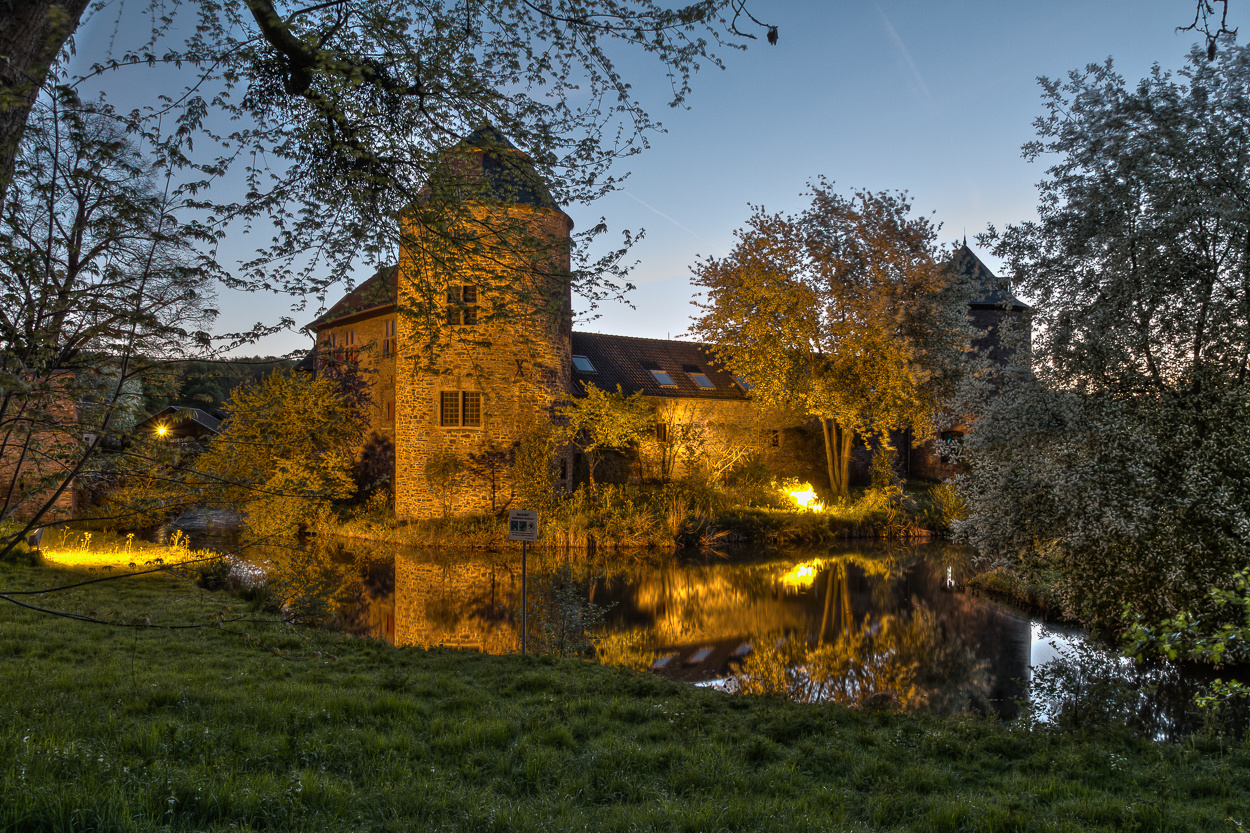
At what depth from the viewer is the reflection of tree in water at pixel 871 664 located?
6.77 metres

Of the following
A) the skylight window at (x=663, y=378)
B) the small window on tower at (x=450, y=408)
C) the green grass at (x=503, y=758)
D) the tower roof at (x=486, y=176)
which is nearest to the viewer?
the green grass at (x=503, y=758)

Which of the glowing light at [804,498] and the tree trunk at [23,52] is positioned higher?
the tree trunk at [23,52]

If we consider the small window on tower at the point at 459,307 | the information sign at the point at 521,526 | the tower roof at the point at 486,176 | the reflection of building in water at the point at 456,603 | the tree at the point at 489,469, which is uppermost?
the tower roof at the point at 486,176

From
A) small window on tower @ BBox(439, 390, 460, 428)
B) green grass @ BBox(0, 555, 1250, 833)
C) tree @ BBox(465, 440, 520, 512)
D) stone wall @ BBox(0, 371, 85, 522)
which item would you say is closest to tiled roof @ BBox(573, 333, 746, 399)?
small window on tower @ BBox(439, 390, 460, 428)

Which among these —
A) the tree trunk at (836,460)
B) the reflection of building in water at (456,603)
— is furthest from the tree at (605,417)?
the tree trunk at (836,460)

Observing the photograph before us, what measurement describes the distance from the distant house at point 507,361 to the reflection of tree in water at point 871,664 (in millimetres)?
3967

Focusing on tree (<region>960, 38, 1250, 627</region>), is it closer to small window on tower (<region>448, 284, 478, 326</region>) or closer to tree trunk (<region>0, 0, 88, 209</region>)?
small window on tower (<region>448, 284, 478, 326</region>)

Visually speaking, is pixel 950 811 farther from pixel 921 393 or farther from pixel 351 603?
pixel 921 393

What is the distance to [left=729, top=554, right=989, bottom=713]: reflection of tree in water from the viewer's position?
22.2 ft

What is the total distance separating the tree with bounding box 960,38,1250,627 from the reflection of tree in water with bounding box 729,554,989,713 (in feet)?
5.39

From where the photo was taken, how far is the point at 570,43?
4832mm

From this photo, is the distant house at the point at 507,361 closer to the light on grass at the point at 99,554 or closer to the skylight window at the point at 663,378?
the skylight window at the point at 663,378

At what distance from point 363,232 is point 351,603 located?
700cm

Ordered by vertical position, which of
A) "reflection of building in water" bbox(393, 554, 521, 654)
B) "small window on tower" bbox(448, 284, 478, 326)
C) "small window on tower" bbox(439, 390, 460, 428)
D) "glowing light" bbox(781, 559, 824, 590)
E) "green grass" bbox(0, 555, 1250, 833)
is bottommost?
"glowing light" bbox(781, 559, 824, 590)
